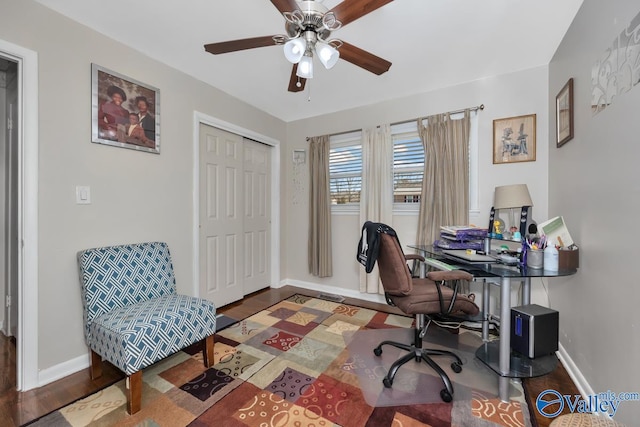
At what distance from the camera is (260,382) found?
175 cm

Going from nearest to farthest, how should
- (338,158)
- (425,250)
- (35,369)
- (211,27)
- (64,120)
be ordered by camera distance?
(35,369), (64,120), (211,27), (425,250), (338,158)

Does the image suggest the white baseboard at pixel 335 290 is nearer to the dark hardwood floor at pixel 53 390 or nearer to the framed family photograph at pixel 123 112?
the dark hardwood floor at pixel 53 390

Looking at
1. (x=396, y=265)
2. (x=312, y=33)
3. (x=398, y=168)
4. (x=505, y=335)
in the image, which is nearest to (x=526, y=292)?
(x=505, y=335)

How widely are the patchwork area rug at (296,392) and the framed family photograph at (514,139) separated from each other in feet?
5.80

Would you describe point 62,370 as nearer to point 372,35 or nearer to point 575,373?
point 372,35

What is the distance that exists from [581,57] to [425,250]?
171 cm

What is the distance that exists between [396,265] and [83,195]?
2.30 metres

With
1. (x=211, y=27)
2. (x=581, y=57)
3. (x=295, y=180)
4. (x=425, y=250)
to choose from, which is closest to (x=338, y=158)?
(x=295, y=180)

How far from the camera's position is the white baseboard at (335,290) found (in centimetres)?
332

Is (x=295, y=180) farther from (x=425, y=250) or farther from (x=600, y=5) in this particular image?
(x=600, y=5)

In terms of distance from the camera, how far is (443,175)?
2.77 m

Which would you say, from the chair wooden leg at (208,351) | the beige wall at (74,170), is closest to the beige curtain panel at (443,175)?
the chair wooden leg at (208,351)

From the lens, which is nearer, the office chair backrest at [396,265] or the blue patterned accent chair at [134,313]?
the blue patterned accent chair at [134,313]

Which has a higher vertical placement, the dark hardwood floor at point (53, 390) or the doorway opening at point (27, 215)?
the doorway opening at point (27, 215)
